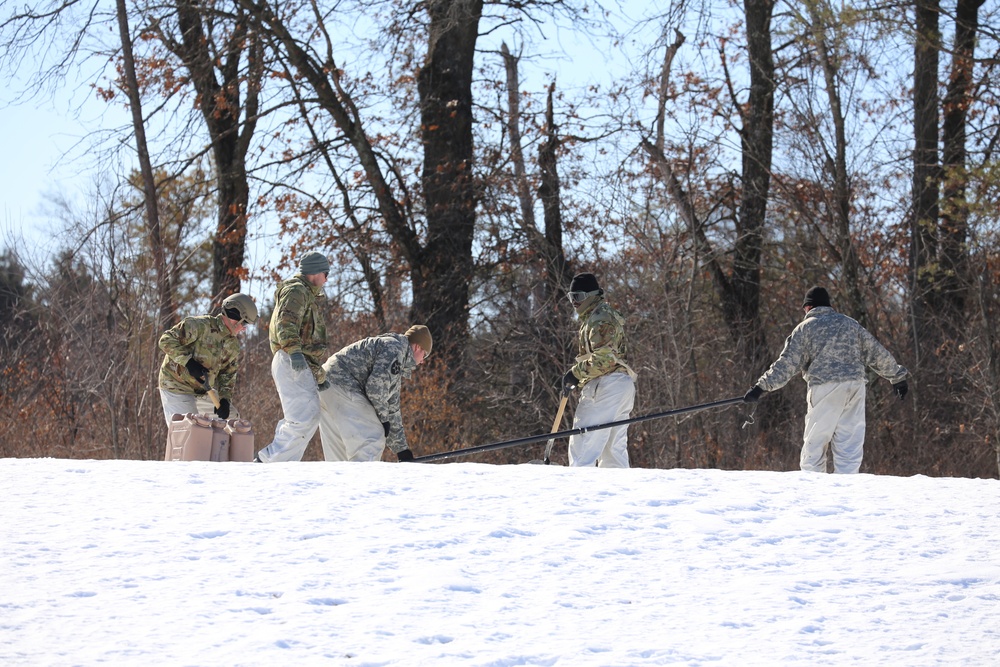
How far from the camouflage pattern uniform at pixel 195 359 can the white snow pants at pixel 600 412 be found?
285 cm

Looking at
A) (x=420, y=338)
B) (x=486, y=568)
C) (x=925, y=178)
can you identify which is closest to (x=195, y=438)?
(x=420, y=338)

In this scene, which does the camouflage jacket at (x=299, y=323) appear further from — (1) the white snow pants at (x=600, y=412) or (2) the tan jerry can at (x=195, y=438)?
(1) the white snow pants at (x=600, y=412)

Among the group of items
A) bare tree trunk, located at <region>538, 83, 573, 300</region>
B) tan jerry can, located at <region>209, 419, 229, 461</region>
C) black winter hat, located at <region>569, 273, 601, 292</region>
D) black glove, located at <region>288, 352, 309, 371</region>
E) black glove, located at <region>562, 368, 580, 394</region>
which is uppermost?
bare tree trunk, located at <region>538, 83, 573, 300</region>

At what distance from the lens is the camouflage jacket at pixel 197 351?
943cm

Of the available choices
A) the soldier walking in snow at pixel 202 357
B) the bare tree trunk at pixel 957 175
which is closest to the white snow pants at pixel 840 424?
the soldier walking in snow at pixel 202 357

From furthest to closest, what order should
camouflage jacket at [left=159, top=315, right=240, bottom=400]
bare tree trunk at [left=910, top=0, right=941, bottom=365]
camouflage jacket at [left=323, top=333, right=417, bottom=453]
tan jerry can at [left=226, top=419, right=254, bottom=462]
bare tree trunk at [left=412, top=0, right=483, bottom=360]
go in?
bare tree trunk at [left=412, top=0, right=483, bottom=360] < bare tree trunk at [left=910, top=0, right=941, bottom=365] < camouflage jacket at [left=159, top=315, right=240, bottom=400] < camouflage jacket at [left=323, top=333, right=417, bottom=453] < tan jerry can at [left=226, top=419, right=254, bottom=462]

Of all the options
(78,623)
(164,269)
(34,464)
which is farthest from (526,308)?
(78,623)

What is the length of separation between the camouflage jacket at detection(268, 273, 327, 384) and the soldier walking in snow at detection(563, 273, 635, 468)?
2187 millimetres

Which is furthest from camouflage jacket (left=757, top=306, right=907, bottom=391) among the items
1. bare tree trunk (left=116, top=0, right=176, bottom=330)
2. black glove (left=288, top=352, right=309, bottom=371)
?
bare tree trunk (left=116, top=0, right=176, bottom=330)

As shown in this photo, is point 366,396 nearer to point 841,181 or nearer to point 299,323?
point 299,323

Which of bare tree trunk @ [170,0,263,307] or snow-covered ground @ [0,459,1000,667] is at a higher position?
bare tree trunk @ [170,0,263,307]

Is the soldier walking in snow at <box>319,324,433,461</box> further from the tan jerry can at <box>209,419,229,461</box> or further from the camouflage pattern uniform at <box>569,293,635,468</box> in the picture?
the camouflage pattern uniform at <box>569,293,635,468</box>

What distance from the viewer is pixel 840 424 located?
10008 mm

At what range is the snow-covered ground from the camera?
443 cm
